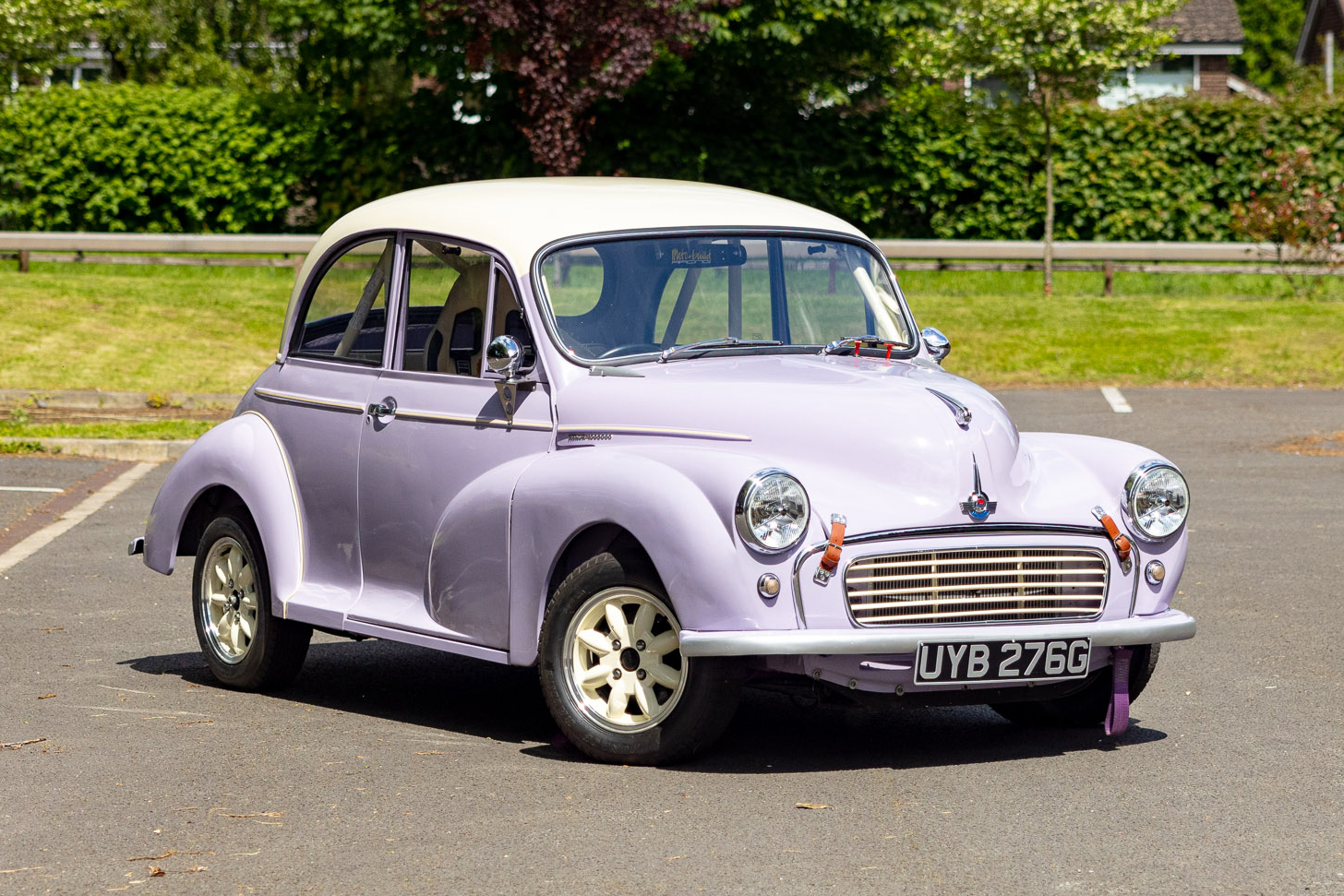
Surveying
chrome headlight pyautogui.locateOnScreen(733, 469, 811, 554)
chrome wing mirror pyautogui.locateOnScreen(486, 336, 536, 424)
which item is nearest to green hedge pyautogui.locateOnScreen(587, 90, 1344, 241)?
chrome wing mirror pyautogui.locateOnScreen(486, 336, 536, 424)

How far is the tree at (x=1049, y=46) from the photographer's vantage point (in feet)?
83.6

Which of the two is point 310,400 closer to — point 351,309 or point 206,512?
point 351,309

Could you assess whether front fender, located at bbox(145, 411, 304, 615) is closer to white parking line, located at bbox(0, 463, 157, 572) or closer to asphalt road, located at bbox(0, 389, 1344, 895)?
asphalt road, located at bbox(0, 389, 1344, 895)

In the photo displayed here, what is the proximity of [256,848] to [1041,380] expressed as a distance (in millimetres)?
16068

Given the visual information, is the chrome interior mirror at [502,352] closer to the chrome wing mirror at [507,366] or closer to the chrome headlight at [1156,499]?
the chrome wing mirror at [507,366]

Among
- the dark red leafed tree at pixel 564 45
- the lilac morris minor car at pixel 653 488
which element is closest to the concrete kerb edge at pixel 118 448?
the lilac morris minor car at pixel 653 488

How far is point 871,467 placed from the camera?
584cm

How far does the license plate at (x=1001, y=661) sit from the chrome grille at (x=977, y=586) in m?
0.09

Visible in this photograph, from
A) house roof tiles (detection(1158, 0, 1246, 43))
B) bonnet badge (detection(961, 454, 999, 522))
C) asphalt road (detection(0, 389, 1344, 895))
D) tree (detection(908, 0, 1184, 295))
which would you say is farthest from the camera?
house roof tiles (detection(1158, 0, 1246, 43))

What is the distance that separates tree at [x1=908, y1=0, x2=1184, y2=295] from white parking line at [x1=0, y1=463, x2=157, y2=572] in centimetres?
1493

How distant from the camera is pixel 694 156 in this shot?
2980 cm

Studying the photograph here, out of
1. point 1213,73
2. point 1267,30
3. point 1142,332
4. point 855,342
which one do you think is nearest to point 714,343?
point 855,342

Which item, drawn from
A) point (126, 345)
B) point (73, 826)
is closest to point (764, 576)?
point (73, 826)

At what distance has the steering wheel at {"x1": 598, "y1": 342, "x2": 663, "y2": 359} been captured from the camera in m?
6.57
